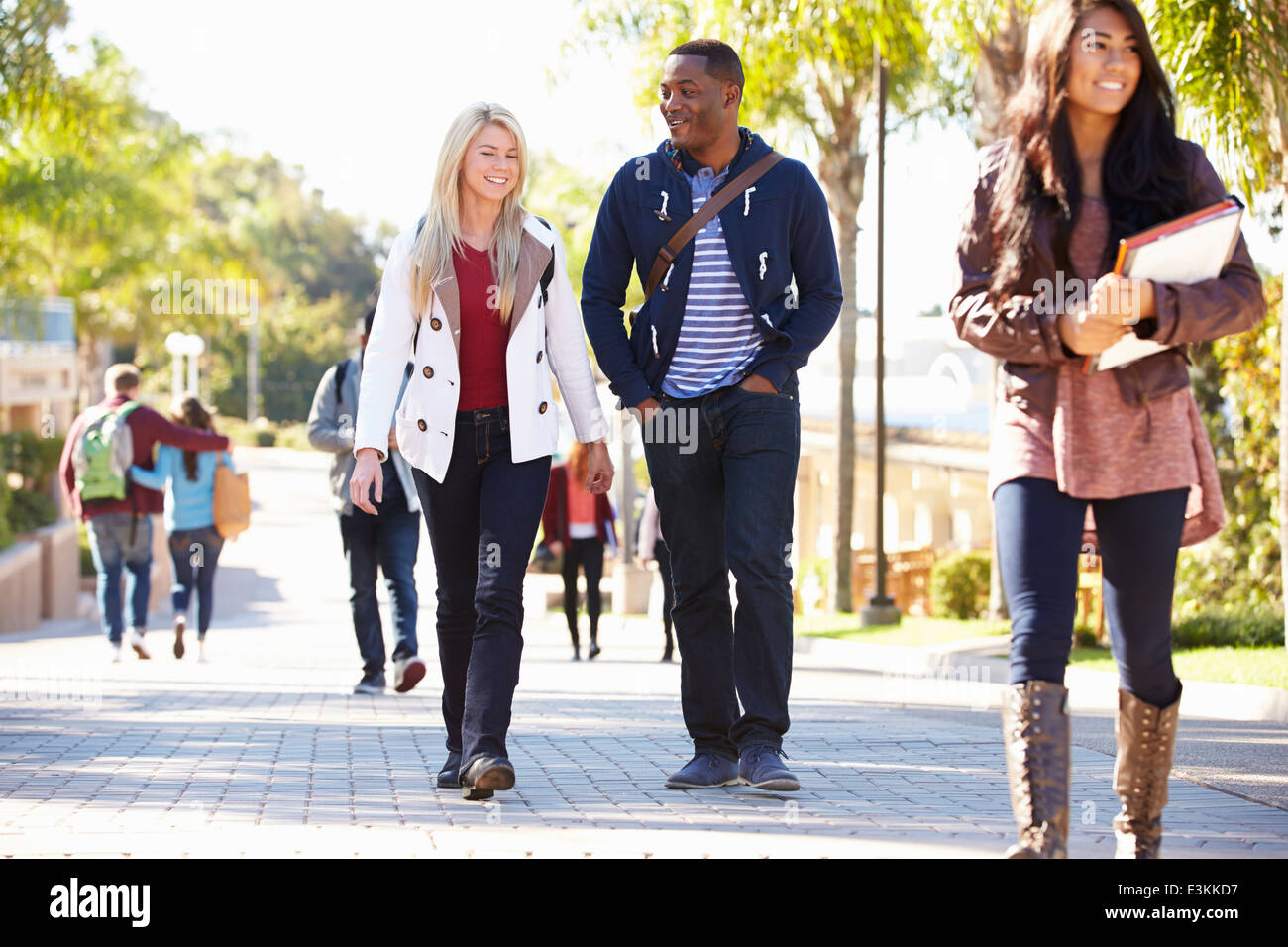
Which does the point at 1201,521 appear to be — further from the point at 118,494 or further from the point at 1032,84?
the point at 118,494

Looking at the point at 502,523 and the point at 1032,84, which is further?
the point at 502,523

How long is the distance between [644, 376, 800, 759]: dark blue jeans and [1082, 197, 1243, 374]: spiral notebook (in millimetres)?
1579

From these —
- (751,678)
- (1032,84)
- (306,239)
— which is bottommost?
(751,678)

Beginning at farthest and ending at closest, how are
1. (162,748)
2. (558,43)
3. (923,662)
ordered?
(558,43) → (923,662) → (162,748)

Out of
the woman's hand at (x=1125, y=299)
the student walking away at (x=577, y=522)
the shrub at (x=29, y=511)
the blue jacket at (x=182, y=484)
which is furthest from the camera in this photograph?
the shrub at (x=29, y=511)

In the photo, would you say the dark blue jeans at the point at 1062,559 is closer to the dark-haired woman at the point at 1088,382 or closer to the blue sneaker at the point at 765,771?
the dark-haired woman at the point at 1088,382

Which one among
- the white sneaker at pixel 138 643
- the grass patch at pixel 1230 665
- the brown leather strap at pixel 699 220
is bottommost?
the white sneaker at pixel 138 643

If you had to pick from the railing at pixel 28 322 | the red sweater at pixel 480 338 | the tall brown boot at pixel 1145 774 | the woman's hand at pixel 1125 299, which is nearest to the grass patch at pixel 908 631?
the red sweater at pixel 480 338

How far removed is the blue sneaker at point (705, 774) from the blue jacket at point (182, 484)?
8.23 m

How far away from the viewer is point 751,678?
221 inches

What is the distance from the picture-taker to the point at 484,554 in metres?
5.55

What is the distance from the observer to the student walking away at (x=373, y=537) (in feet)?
32.5

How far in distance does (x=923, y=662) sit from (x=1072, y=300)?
1097cm
